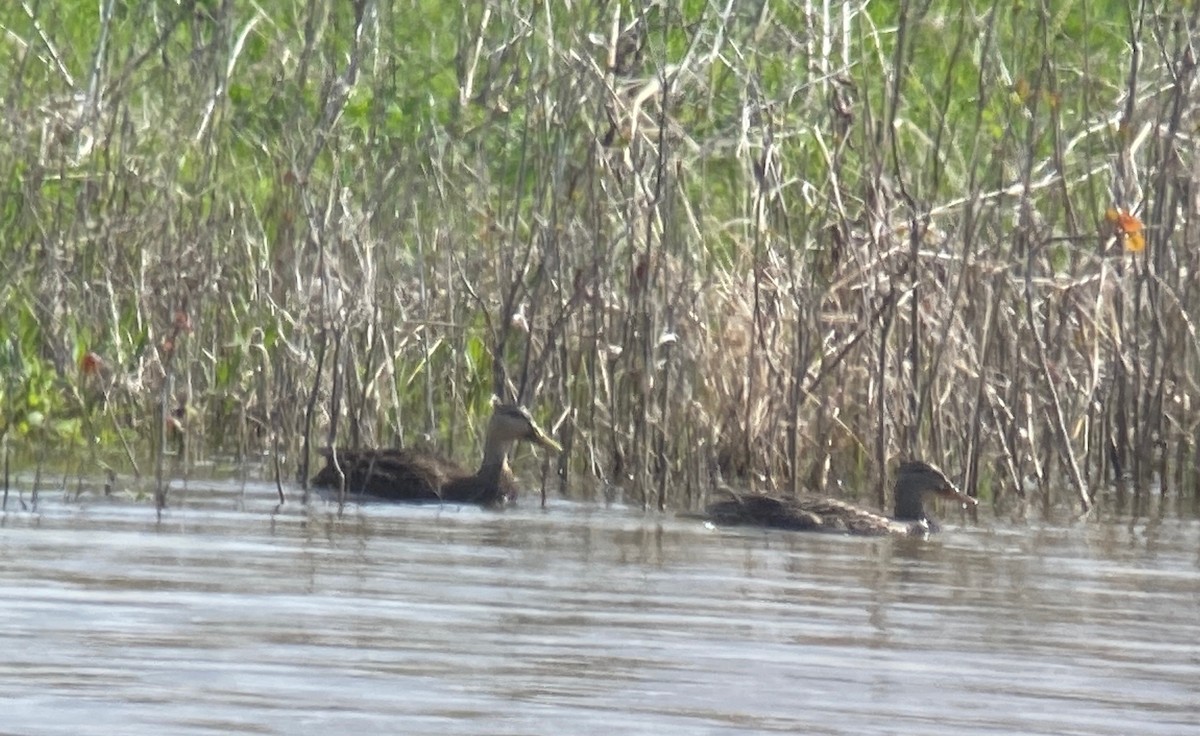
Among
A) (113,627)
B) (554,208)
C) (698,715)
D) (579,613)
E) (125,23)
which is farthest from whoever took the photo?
(125,23)

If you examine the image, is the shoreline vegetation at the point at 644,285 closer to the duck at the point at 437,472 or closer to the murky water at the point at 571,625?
the duck at the point at 437,472

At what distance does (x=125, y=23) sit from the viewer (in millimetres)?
17562

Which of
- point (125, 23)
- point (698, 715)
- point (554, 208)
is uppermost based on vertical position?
point (125, 23)

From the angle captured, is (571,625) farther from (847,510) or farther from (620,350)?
(620,350)

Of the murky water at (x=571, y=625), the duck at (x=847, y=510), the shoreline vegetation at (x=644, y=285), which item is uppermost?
the shoreline vegetation at (x=644, y=285)

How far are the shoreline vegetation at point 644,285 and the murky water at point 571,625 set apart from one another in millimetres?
703

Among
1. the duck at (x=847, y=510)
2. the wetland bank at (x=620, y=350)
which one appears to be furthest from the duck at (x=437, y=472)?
the duck at (x=847, y=510)

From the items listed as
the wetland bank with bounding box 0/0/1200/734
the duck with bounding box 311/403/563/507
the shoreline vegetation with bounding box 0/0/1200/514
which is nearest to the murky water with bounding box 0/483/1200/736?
the wetland bank with bounding box 0/0/1200/734

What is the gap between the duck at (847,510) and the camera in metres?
11.0

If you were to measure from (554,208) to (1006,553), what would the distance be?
2.27 m

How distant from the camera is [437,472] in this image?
12.1 metres

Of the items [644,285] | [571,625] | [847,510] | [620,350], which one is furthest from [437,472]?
[571,625]

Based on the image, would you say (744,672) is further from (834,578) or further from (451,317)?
(451,317)

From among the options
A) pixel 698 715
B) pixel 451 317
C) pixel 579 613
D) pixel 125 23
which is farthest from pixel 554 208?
pixel 125 23
